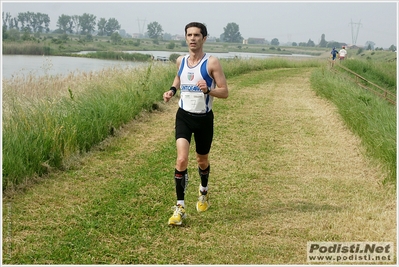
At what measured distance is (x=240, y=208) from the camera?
235 inches

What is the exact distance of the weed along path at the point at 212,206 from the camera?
4746 millimetres

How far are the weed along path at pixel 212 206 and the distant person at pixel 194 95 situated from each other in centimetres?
50

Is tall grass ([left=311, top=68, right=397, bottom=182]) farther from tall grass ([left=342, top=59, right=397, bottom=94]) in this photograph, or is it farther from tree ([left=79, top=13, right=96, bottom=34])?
tree ([left=79, top=13, right=96, bottom=34])

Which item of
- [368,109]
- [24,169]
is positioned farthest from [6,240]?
[368,109]

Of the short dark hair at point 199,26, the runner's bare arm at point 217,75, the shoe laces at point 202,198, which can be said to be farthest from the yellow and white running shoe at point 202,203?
the short dark hair at point 199,26

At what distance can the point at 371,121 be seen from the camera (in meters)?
9.17

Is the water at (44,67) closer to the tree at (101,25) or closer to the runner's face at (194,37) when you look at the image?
the runner's face at (194,37)

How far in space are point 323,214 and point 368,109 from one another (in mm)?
5136

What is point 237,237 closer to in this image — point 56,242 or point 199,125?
point 199,125

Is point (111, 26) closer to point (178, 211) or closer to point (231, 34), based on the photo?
point (231, 34)

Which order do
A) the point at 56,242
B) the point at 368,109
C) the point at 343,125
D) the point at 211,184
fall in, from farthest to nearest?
the point at 343,125, the point at 368,109, the point at 211,184, the point at 56,242

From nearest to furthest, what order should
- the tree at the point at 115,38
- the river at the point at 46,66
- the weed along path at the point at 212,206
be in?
1. the weed along path at the point at 212,206
2. the river at the point at 46,66
3. the tree at the point at 115,38

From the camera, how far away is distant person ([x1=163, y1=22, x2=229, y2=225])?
5332 mm

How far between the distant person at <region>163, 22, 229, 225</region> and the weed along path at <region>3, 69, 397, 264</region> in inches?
19.8
